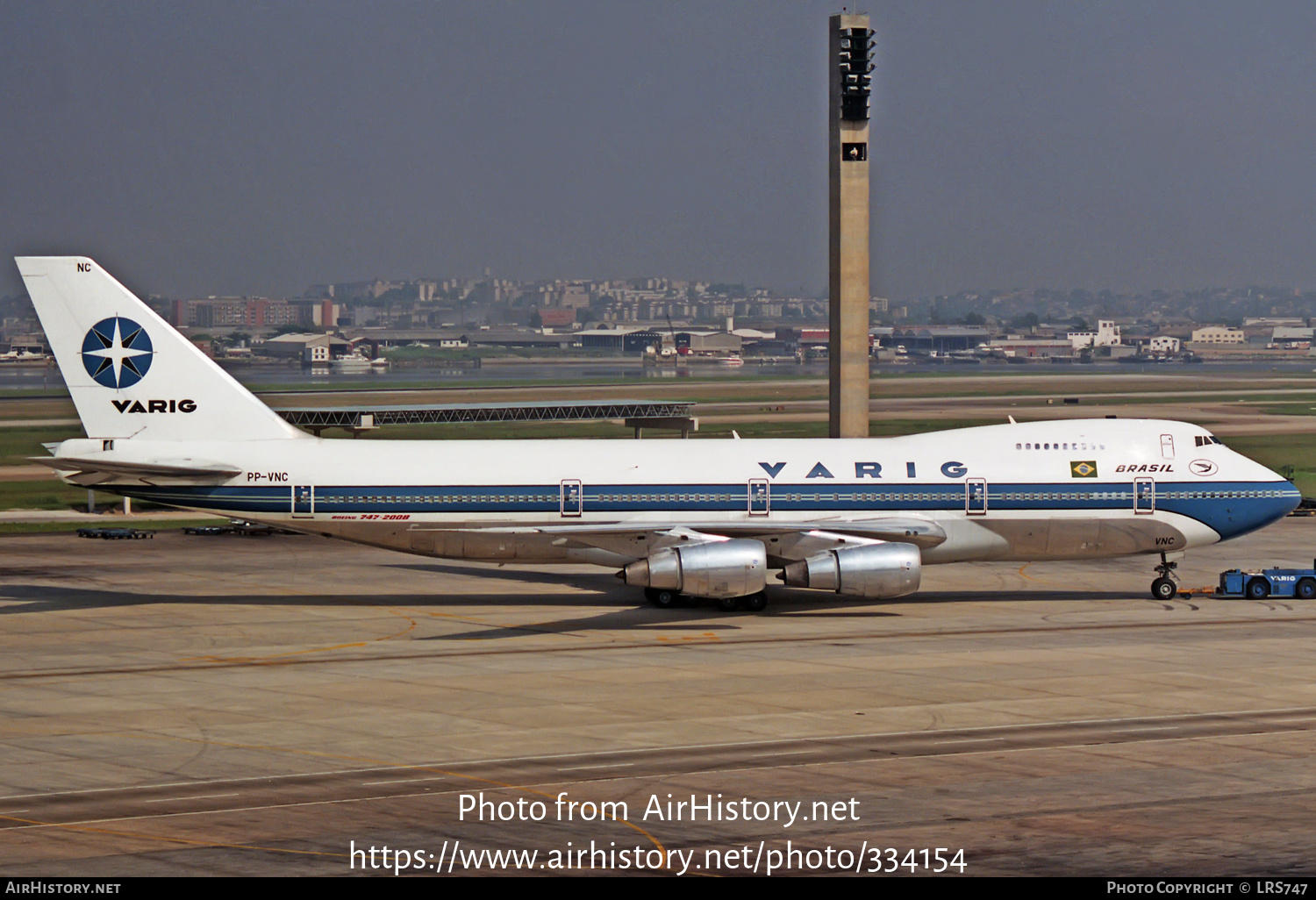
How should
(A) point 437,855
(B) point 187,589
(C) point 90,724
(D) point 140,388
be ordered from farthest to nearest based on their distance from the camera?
(B) point 187,589 → (D) point 140,388 → (C) point 90,724 → (A) point 437,855

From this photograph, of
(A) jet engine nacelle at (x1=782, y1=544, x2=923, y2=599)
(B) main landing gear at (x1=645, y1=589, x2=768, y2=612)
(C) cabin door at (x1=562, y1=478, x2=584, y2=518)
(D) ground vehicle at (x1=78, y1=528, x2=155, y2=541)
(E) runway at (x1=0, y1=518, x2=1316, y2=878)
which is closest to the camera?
(E) runway at (x1=0, y1=518, x2=1316, y2=878)

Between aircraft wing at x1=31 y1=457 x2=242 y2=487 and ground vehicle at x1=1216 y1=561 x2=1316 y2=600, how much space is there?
30.8 meters

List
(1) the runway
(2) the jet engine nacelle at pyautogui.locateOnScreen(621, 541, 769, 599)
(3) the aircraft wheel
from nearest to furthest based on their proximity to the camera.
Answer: (1) the runway → (2) the jet engine nacelle at pyautogui.locateOnScreen(621, 541, 769, 599) → (3) the aircraft wheel

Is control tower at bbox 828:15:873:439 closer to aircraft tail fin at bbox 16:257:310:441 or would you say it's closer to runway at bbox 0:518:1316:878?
runway at bbox 0:518:1316:878

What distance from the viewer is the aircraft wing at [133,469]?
44.2 m

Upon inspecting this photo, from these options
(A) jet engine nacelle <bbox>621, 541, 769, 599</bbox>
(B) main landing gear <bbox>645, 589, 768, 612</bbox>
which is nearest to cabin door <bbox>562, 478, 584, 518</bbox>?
(B) main landing gear <bbox>645, 589, 768, 612</bbox>

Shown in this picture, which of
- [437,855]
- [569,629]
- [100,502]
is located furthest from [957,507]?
[100,502]

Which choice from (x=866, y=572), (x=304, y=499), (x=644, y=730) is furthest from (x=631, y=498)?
(x=644, y=730)

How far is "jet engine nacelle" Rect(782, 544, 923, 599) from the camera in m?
43.8

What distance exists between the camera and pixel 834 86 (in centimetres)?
8000

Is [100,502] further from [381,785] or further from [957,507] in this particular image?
[381,785]

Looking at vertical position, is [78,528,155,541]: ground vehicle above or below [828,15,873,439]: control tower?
below

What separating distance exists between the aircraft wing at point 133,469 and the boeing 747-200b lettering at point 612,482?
7 centimetres
